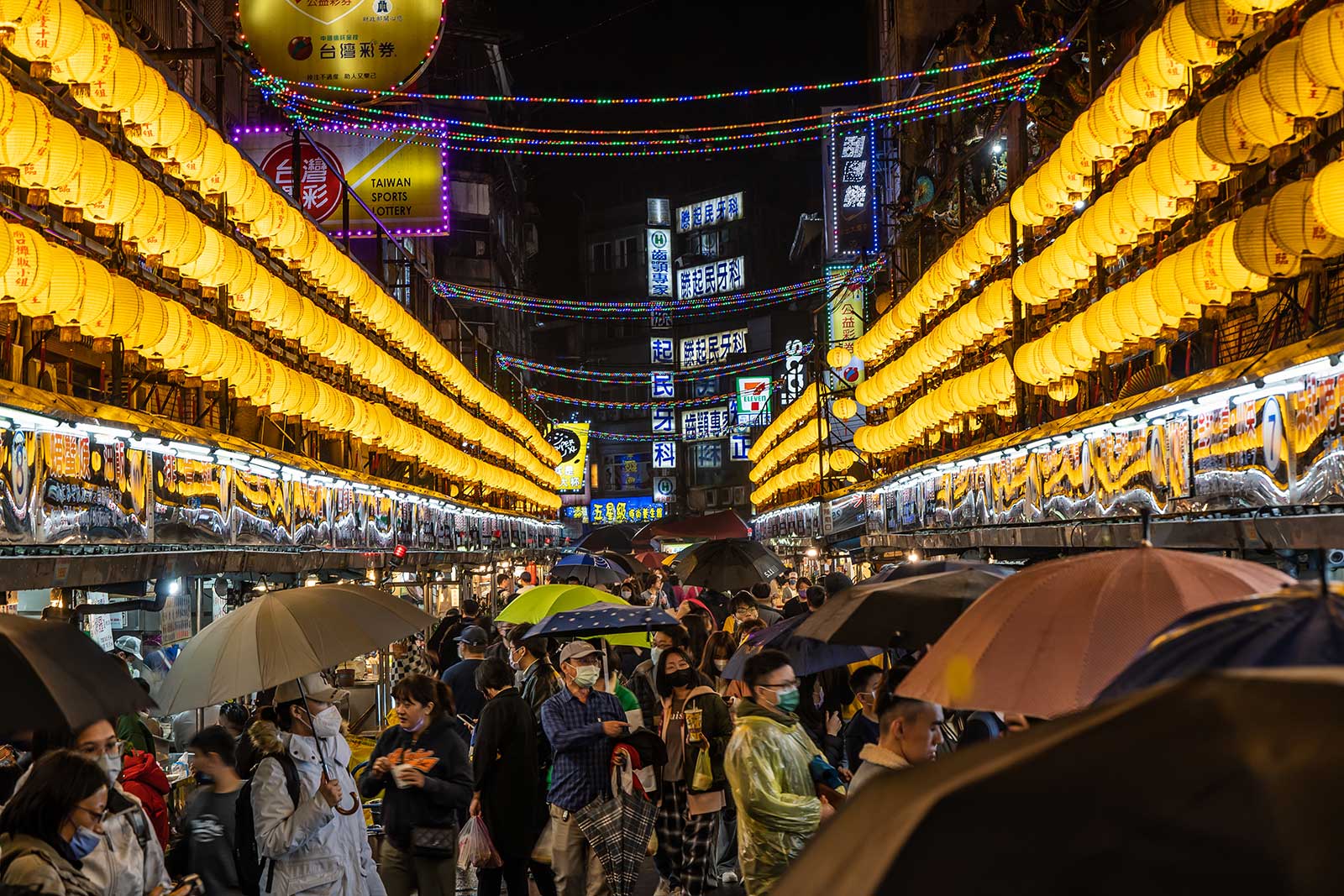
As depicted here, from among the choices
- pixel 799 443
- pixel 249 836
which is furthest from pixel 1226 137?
pixel 799 443

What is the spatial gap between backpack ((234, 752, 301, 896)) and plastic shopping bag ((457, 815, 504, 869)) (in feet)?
7.42

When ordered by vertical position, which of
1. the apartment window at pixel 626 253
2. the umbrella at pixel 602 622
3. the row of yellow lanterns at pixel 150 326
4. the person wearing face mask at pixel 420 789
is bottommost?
the person wearing face mask at pixel 420 789

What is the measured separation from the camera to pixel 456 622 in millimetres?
18188

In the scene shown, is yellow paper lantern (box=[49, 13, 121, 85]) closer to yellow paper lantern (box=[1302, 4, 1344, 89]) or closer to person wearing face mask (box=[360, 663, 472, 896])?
person wearing face mask (box=[360, 663, 472, 896])

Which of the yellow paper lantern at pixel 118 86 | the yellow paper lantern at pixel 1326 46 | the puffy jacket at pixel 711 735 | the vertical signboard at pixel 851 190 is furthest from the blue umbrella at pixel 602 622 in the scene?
the vertical signboard at pixel 851 190

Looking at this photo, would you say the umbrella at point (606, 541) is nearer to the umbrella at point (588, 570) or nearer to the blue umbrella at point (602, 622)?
the umbrella at point (588, 570)

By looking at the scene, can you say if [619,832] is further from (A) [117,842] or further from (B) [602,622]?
(A) [117,842]

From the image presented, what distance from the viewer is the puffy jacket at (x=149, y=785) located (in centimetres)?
802

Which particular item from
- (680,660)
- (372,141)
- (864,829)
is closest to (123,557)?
(680,660)

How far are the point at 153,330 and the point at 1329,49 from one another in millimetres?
9955

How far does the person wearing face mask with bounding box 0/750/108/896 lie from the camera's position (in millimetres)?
4973

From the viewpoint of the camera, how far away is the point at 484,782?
9.29 metres

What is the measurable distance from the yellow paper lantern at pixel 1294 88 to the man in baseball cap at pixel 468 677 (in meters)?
8.10

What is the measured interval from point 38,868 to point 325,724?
2.68 m
